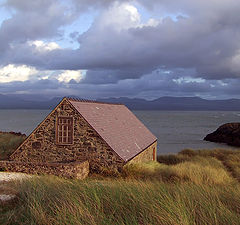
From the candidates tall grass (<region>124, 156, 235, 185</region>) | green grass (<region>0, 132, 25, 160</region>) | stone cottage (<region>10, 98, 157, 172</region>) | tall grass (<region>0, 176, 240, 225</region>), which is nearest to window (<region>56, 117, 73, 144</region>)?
stone cottage (<region>10, 98, 157, 172</region>)

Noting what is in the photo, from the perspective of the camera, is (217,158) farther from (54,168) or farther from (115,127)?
(54,168)

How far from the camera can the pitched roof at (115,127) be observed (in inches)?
626

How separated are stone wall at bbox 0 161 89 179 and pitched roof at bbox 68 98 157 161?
1.96m

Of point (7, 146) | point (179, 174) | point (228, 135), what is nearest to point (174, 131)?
point (228, 135)

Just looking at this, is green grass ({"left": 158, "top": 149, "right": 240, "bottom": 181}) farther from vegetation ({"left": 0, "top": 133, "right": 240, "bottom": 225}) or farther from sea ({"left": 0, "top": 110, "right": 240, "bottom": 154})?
sea ({"left": 0, "top": 110, "right": 240, "bottom": 154})

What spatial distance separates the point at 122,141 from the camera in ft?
55.8

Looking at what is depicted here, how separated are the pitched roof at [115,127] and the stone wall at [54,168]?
1960 mm

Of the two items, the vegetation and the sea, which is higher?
the vegetation

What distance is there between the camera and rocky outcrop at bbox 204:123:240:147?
5194cm

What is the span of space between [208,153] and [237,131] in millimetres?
27896

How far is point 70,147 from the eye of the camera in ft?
52.9

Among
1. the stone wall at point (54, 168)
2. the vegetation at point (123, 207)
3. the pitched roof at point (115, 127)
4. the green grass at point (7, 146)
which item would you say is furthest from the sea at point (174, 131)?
the vegetation at point (123, 207)

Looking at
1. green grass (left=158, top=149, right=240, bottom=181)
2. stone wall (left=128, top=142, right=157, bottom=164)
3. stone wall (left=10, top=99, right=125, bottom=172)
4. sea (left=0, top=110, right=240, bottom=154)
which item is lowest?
sea (left=0, top=110, right=240, bottom=154)

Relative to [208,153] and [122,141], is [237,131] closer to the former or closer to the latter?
[208,153]
